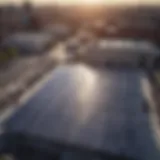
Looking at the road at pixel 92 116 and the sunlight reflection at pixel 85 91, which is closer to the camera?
the road at pixel 92 116

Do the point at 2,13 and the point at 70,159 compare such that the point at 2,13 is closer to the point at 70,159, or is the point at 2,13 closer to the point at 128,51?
the point at 128,51

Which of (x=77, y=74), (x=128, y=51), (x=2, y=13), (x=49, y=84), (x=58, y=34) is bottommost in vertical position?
(x=49, y=84)

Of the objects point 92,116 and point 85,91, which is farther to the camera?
point 85,91

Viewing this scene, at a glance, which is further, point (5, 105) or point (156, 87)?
point (156, 87)

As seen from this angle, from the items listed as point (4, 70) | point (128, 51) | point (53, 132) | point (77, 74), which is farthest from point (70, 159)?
point (128, 51)

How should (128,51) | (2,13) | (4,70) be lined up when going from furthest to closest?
(2,13)
(128,51)
(4,70)

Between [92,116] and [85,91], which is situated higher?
[85,91]

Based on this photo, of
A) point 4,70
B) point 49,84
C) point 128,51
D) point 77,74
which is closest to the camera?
point 49,84

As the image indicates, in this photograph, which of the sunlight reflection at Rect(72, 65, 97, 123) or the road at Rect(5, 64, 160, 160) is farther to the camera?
the sunlight reflection at Rect(72, 65, 97, 123)
